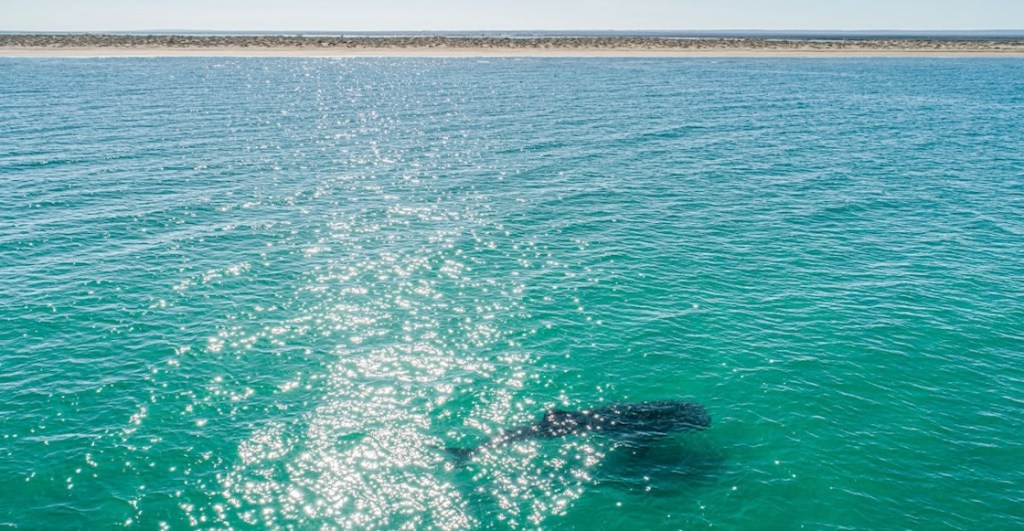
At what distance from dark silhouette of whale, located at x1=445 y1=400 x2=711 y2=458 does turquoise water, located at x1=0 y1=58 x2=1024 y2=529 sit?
75 centimetres

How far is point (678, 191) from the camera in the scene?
217 feet

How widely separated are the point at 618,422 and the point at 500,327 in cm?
1150

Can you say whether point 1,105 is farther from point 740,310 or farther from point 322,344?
point 740,310

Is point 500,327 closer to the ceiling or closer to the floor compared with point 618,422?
closer to the ceiling

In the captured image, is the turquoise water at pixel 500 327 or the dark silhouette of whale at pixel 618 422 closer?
the turquoise water at pixel 500 327

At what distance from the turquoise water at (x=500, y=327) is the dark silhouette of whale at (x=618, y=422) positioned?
0.75 meters

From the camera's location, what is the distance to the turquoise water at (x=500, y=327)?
27.6 metres

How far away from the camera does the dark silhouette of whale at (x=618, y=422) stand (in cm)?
3120

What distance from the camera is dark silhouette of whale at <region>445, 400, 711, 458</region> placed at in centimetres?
3120

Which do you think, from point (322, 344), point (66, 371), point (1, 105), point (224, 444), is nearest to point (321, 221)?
point (322, 344)

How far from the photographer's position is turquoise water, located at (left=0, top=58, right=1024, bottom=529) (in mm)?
27625

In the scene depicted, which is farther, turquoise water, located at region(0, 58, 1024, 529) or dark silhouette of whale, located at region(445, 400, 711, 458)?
dark silhouette of whale, located at region(445, 400, 711, 458)

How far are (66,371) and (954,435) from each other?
4791 cm

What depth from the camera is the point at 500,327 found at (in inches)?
1606
